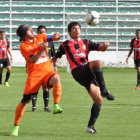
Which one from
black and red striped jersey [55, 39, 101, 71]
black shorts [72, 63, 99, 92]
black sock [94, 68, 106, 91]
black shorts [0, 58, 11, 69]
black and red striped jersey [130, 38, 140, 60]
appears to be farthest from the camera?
black shorts [0, 58, 11, 69]

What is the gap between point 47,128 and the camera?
29.0ft

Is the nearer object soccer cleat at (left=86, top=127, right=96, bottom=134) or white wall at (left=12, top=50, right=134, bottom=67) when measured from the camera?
soccer cleat at (left=86, top=127, right=96, bottom=134)

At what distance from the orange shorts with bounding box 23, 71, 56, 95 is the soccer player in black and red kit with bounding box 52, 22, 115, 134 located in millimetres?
477

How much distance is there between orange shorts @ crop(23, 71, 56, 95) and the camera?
26.7 feet

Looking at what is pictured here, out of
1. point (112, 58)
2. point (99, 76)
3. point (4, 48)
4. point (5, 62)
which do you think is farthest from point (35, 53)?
point (112, 58)

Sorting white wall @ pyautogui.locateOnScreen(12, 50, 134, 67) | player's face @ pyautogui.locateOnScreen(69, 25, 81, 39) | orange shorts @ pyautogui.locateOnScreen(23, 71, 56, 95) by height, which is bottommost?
white wall @ pyautogui.locateOnScreen(12, 50, 134, 67)

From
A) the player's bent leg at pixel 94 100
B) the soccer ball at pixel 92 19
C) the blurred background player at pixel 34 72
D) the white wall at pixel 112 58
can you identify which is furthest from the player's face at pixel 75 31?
the white wall at pixel 112 58

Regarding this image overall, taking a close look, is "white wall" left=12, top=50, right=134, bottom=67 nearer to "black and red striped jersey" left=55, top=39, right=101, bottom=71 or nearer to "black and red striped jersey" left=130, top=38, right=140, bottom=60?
"black and red striped jersey" left=130, top=38, right=140, bottom=60

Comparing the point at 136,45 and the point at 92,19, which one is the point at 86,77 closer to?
the point at 92,19

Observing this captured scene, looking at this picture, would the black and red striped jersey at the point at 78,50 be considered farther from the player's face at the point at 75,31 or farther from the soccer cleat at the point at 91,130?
the soccer cleat at the point at 91,130

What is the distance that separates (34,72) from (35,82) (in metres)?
0.18

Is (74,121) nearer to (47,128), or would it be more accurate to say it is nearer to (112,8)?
(47,128)

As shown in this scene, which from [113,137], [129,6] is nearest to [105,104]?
[113,137]

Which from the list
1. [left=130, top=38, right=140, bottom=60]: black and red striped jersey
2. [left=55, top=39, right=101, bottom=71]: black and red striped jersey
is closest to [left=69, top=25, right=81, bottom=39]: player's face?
[left=55, top=39, right=101, bottom=71]: black and red striped jersey
